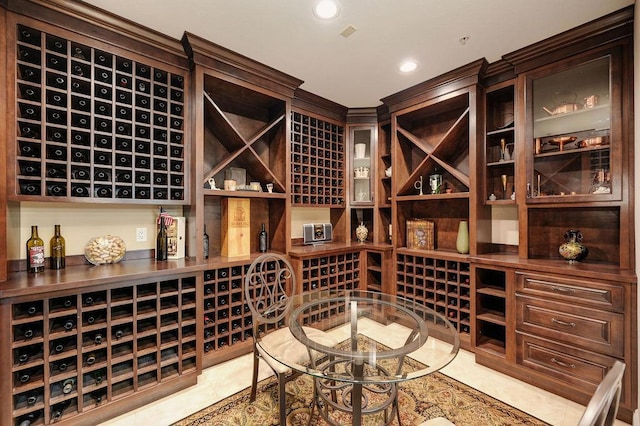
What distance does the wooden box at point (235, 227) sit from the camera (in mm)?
2732

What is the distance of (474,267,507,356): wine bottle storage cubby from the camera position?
2.54m

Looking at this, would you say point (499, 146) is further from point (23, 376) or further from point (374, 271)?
point (23, 376)

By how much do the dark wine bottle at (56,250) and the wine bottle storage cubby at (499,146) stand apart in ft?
11.8

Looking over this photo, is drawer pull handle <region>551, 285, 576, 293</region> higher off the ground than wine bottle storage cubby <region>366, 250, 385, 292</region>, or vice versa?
drawer pull handle <region>551, 285, 576, 293</region>

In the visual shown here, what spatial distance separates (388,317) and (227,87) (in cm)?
242

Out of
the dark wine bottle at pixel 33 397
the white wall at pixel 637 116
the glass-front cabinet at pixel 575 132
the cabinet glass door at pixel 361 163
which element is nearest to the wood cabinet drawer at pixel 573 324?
the white wall at pixel 637 116

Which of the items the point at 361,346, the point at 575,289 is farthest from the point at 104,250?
the point at 575,289

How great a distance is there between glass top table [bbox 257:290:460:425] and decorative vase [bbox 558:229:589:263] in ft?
4.23

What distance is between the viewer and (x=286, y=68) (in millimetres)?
2691

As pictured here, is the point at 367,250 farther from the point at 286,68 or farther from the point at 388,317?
the point at 286,68

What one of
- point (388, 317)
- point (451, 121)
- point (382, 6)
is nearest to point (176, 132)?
point (382, 6)

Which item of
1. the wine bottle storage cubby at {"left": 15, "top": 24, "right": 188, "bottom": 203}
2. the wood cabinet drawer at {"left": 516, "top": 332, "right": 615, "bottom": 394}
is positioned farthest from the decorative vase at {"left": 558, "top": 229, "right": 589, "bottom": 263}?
the wine bottle storage cubby at {"left": 15, "top": 24, "right": 188, "bottom": 203}

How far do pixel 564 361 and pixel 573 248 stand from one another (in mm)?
865

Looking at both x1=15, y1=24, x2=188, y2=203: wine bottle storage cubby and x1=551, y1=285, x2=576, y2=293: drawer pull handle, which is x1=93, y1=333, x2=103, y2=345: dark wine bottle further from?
x1=551, y1=285, x2=576, y2=293: drawer pull handle
